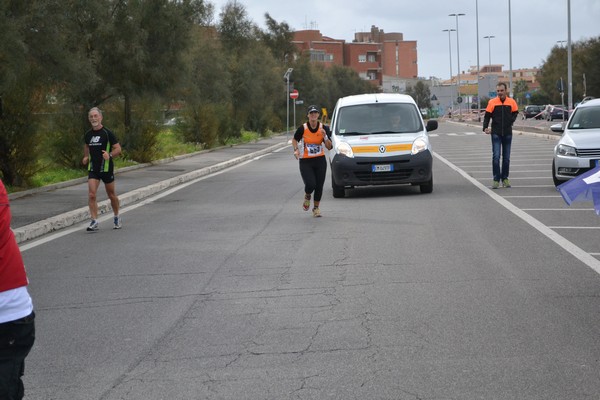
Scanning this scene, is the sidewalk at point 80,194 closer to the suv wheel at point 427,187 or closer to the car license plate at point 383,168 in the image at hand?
the car license plate at point 383,168

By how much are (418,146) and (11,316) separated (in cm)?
1521

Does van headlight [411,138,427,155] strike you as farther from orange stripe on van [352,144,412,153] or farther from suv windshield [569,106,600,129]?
suv windshield [569,106,600,129]

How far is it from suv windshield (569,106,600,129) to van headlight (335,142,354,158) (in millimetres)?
4488

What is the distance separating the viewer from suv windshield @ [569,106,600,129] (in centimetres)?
1936

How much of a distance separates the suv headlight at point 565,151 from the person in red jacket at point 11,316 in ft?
49.8

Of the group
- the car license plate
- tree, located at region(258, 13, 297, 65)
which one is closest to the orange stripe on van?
the car license plate

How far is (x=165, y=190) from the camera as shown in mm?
23281

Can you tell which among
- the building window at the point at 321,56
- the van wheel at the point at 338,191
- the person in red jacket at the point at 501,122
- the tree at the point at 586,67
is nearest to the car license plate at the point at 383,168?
the van wheel at the point at 338,191

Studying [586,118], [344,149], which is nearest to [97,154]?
[344,149]

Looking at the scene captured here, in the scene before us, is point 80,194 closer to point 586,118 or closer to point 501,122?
point 501,122

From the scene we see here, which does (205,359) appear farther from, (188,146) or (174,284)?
(188,146)

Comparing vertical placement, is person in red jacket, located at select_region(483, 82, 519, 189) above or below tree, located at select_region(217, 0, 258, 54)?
below

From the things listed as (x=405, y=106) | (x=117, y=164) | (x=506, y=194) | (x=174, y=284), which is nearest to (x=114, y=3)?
(x=117, y=164)

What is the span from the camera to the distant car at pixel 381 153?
18.5 metres
